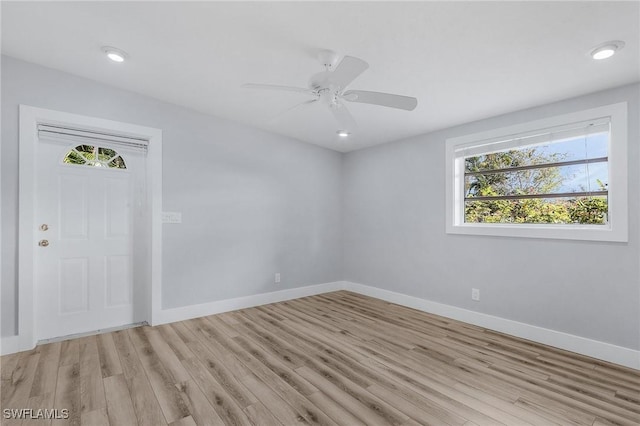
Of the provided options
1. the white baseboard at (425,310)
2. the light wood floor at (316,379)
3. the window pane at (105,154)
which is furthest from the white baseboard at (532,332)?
the window pane at (105,154)

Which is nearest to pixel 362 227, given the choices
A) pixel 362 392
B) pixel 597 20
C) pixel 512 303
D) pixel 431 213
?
pixel 431 213

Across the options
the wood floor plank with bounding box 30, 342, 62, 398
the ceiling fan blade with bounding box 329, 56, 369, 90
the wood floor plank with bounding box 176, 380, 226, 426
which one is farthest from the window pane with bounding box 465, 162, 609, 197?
the wood floor plank with bounding box 30, 342, 62, 398

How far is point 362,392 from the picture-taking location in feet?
6.68

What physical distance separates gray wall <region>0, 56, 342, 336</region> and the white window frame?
6.55ft

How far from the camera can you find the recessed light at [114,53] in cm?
233

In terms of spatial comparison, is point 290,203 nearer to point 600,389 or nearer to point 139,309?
point 139,309

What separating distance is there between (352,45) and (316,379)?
8.04ft

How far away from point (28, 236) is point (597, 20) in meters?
4.57

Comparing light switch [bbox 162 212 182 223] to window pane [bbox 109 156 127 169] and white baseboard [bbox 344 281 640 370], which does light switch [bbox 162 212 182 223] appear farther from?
white baseboard [bbox 344 281 640 370]

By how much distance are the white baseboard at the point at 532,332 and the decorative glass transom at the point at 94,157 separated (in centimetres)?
386

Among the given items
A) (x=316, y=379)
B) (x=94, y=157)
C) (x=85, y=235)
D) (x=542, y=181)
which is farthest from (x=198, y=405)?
(x=542, y=181)

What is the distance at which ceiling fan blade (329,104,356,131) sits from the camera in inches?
92.7

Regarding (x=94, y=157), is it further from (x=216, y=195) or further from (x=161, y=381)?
(x=161, y=381)

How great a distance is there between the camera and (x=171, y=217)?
11.2 feet
